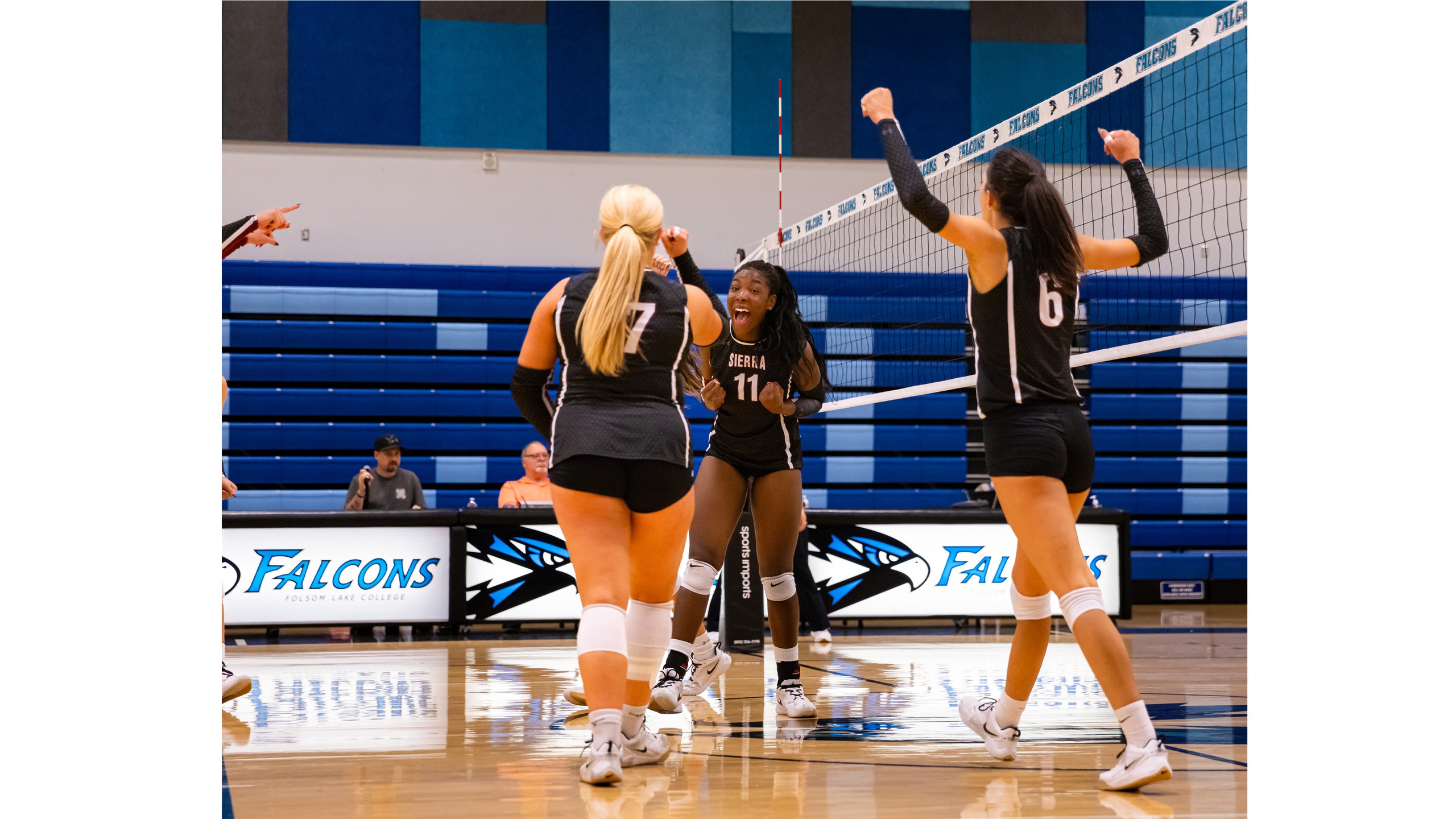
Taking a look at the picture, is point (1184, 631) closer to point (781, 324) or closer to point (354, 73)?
point (781, 324)

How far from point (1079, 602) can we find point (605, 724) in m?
1.12

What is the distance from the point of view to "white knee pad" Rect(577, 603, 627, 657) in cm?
271

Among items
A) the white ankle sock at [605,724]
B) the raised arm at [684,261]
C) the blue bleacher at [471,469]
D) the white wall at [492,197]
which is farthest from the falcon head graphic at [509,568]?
the white ankle sock at [605,724]

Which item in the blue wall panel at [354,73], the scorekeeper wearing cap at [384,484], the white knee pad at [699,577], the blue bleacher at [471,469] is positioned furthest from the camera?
the blue wall panel at [354,73]

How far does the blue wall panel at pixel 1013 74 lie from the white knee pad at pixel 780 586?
7.47 metres

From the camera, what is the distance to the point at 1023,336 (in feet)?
9.36

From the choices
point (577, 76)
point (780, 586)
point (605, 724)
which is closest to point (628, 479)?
point (605, 724)

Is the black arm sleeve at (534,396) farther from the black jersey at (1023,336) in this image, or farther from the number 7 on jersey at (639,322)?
the black jersey at (1023,336)

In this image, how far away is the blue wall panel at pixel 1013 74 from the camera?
10453mm

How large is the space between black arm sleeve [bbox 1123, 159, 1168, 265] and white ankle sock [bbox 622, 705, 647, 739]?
66.4 inches

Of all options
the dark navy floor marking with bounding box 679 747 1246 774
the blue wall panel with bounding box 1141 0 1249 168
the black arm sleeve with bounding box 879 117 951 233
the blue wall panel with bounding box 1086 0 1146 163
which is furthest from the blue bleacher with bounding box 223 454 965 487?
the black arm sleeve with bounding box 879 117 951 233

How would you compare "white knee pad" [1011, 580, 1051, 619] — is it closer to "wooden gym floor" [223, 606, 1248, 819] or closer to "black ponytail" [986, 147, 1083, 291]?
"wooden gym floor" [223, 606, 1248, 819]

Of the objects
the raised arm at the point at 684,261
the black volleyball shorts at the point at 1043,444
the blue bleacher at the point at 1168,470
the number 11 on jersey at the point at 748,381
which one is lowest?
the blue bleacher at the point at 1168,470

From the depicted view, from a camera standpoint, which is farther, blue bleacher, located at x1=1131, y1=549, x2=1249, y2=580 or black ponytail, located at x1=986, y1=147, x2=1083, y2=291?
blue bleacher, located at x1=1131, y1=549, x2=1249, y2=580
